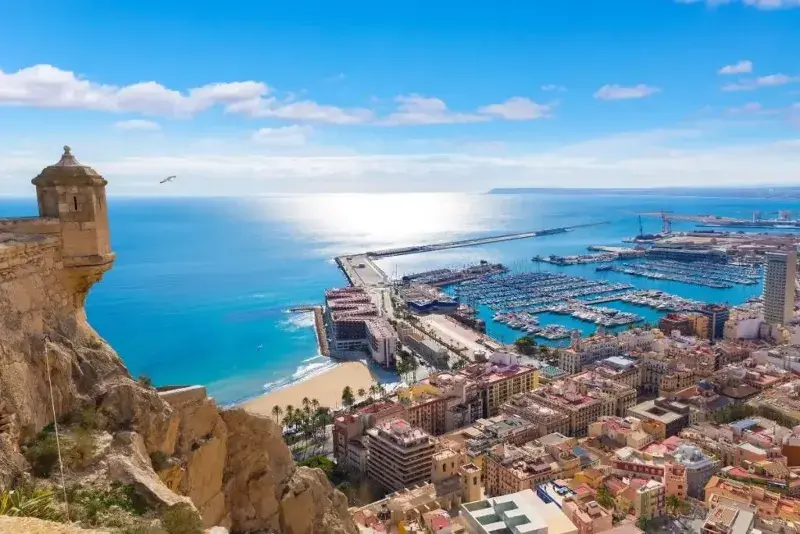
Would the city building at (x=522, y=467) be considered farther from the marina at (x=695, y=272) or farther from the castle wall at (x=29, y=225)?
the marina at (x=695, y=272)

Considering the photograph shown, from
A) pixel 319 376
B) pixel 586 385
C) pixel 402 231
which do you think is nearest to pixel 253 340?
pixel 319 376

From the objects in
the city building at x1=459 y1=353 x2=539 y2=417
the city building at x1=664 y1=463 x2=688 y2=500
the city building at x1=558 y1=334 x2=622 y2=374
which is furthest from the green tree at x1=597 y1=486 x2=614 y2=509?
the city building at x1=558 y1=334 x2=622 y2=374

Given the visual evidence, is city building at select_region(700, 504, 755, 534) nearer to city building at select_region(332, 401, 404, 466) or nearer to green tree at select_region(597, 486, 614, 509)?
green tree at select_region(597, 486, 614, 509)

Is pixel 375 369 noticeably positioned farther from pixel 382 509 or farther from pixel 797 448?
pixel 797 448

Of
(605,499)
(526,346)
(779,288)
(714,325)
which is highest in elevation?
(779,288)

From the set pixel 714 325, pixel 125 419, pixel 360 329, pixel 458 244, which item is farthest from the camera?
pixel 458 244

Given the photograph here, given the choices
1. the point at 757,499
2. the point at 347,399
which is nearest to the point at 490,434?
the point at 347,399

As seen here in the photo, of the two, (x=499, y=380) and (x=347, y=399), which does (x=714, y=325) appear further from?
(x=347, y=399)
